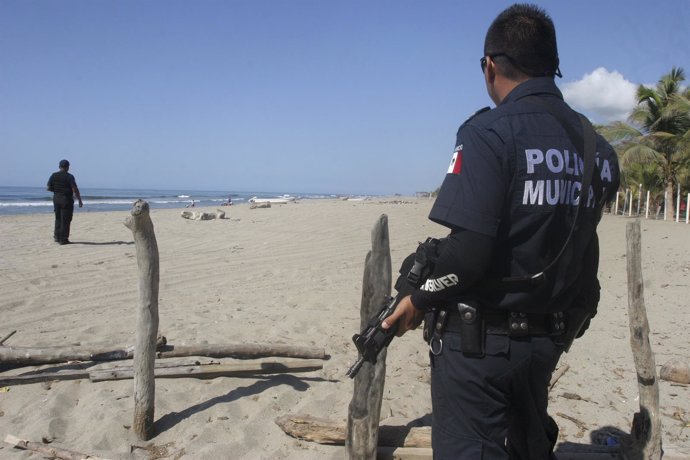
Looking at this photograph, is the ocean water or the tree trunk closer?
the tree trunk

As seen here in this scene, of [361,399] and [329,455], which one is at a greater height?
[361,399]

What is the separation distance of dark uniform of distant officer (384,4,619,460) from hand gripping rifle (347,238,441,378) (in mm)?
44

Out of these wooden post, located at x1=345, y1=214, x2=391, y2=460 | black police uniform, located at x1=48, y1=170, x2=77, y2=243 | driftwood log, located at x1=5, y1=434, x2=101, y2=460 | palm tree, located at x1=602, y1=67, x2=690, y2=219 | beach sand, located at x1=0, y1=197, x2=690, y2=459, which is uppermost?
palm tree, located at x1=602, y1=67, x2=690, y2=219

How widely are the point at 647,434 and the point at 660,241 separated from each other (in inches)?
504

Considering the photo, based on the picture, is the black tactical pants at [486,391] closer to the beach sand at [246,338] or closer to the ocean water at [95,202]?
the beach sand at [246,338]

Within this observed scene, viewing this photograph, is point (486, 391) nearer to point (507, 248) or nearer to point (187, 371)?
point (507, 248)

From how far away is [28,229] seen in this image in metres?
15.3

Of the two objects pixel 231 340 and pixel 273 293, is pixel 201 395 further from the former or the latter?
pixel 273 293

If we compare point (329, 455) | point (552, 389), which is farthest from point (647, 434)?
point (329, 455)

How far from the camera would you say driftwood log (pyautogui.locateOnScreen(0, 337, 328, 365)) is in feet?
14.4

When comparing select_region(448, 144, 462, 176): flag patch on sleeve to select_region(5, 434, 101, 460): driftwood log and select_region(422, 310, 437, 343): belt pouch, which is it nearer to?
select_region(422, 310, 437, 343): belt pouch

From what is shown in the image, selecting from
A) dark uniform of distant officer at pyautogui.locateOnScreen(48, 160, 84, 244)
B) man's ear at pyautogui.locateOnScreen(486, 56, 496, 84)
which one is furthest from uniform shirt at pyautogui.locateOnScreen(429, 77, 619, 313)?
dark uniform of distant officer at pyautogui.locateOnScreen(48, 160, 84, 244)

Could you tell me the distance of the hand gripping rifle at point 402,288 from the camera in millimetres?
1988

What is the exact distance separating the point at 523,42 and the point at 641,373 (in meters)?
2.38
